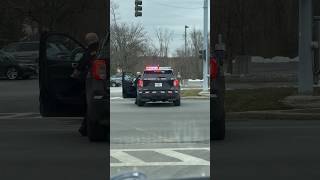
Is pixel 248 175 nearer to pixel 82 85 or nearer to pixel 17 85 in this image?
pixel 82 85

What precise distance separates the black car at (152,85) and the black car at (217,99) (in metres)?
0.28

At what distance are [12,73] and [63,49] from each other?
16.8 m

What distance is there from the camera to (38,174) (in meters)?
6.00

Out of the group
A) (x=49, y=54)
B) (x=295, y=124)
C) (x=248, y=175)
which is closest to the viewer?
(x=248, y=175)

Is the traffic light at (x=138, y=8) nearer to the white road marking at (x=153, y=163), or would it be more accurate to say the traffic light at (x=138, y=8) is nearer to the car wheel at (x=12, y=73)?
the white road marking at (x=153, y=163)

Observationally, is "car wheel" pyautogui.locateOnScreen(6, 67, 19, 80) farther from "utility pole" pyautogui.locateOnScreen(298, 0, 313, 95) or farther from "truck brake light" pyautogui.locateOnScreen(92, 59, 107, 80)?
"truck brake light" pyautogui.locateOnScreen(92, 59, 107, 80)

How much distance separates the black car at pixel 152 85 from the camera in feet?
11.8

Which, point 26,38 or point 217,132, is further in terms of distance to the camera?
point 26,38

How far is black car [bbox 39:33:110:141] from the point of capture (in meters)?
7.41

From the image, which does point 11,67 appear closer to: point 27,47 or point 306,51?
point 27,47

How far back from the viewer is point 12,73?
23.6 m

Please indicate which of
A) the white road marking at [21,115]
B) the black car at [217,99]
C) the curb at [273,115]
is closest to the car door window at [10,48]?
the white road marking at [21,115]

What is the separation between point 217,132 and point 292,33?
816 inches

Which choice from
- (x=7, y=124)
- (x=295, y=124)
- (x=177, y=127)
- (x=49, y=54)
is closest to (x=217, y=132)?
(x=177, y=127)
